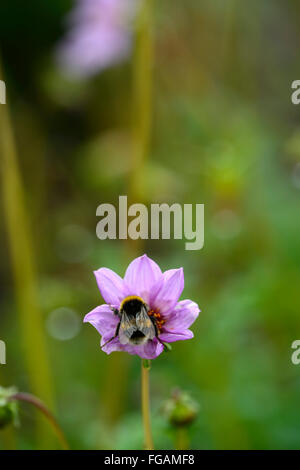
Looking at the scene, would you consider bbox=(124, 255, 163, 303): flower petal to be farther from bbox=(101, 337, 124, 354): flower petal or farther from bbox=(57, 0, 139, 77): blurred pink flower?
bbox=(57, 0, 139, 77): blurred pink flower

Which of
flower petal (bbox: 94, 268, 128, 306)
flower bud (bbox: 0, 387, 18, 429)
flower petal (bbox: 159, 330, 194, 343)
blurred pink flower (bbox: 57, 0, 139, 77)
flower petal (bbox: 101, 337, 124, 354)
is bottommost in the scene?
flower bud (bbox: 0, 387, 18, 429)

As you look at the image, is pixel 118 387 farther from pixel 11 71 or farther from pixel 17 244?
pixel 11 71

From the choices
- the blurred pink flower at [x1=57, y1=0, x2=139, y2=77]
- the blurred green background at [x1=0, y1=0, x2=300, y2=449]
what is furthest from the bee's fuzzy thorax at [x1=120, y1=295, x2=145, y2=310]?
the blurred pink flower at [x1=57, y1=0, x2=139, y2=77]

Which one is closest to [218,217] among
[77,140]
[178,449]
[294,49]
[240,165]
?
[240,165]

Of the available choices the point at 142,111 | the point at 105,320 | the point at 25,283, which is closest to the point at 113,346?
the point at 105,320

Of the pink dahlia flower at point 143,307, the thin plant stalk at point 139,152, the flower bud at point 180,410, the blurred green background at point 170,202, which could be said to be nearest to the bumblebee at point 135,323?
the pink dahlia flower at point 143,307

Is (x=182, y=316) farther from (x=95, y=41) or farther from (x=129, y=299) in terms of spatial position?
(x=95, y=41)

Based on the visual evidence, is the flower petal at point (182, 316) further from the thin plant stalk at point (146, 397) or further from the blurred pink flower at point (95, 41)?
the blurred pink flower at point (95, 41)
